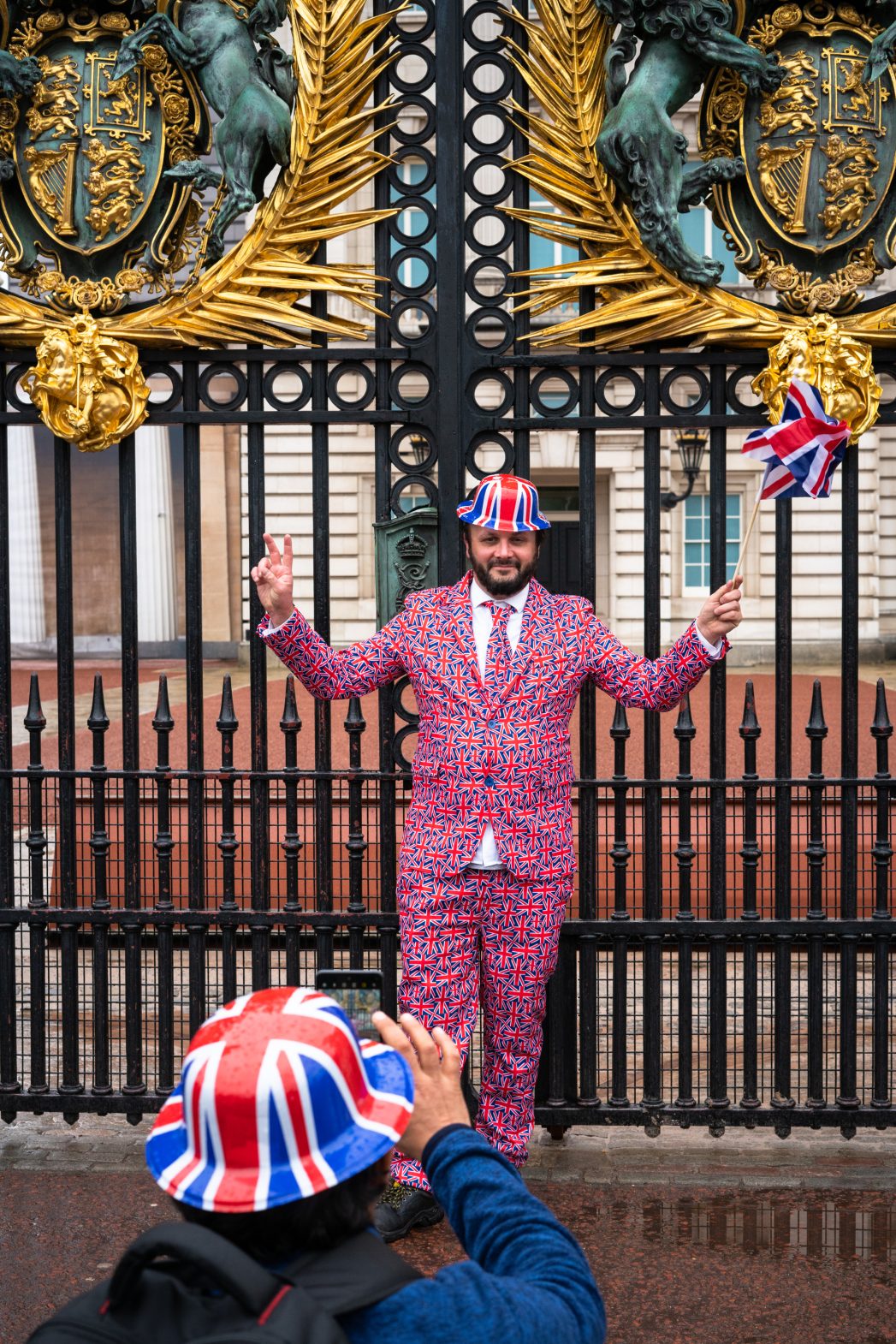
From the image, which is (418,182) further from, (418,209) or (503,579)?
(503,579)

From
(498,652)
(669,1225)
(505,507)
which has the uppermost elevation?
(505,507)

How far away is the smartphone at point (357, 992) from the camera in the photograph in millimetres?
2512

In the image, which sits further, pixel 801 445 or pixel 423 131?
pixel 423 131

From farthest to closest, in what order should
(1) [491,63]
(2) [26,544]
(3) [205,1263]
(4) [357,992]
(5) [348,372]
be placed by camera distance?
(2) [26,544]
(5) [348,372]
(1) [491,63]
(4) [357,992]
(3) [205,1263]

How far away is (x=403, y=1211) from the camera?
13.8ft

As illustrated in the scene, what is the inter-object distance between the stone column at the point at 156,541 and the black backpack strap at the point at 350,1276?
20.1 meters

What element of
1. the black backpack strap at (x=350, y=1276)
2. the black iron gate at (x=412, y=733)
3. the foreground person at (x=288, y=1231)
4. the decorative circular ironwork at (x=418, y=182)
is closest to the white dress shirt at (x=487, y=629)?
the black iron gate at (x=412, y=733)

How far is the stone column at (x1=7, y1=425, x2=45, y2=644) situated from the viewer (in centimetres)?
2341

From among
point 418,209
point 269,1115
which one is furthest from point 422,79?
point 269,1115

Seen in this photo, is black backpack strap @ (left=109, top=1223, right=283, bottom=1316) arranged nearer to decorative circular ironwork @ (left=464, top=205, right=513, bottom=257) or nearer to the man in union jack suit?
the man in union jack suit

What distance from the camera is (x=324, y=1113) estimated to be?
1.58 metres

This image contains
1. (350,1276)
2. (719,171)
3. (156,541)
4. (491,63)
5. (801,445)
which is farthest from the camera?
(156,541)

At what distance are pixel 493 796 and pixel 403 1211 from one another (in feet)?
3.98

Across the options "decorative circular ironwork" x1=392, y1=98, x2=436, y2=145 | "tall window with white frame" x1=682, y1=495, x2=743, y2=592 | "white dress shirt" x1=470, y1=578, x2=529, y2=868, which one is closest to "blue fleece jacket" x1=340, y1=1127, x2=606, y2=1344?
"white dress shirt" x1=470, y1=578, x2=529, y2=868
